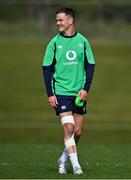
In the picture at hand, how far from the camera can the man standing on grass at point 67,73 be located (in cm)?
1248

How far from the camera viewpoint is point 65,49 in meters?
12.5

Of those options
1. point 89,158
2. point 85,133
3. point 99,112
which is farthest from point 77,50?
point 99,112

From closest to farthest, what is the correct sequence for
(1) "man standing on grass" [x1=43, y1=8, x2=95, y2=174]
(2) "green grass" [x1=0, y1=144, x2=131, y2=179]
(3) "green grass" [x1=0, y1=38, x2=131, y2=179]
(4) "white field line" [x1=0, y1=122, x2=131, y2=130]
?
(2) "green grass" [x1=0, y1=144, x2=131, y2=179], (1) "man standing on grass" [x1=43, y1=8, x2=95, y2=174], (3) "green grass" [x1=0, y1=38, x2=131, y2=179], (4) "white field line" [x1=0, y1=122, x2=131, y2=130]

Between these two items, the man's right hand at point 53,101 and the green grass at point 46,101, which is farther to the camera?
the green grass at point 46,101

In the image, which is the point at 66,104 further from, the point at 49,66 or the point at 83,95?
the point at 49,66

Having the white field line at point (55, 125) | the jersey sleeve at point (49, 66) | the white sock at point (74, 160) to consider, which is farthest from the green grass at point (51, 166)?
the white field line at point (55, 125)

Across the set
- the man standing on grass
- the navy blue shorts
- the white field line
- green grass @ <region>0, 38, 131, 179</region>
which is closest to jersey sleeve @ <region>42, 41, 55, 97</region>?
the man standing on grass

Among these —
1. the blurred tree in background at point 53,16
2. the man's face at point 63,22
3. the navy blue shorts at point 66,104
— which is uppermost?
the man's face at point 63,22

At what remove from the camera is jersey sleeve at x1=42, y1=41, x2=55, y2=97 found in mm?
12516

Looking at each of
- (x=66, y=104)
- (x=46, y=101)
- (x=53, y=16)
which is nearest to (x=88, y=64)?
(x=66, y=104)

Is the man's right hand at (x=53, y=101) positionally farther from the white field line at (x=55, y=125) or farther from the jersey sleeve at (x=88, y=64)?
the white field line at (x=55, y=125)

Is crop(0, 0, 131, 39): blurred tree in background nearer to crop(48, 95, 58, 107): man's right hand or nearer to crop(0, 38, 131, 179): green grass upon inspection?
crop(0, 38, 131, 179): green grass

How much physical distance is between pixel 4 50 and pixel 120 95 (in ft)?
23.5

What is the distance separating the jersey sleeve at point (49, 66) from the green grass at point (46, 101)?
6.09 m
